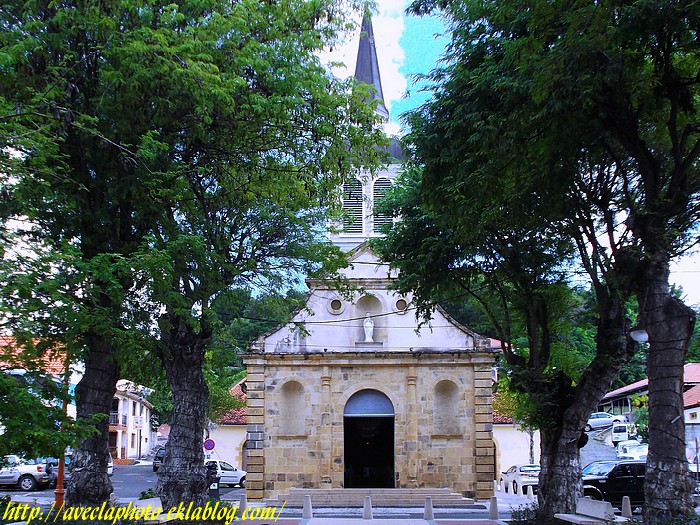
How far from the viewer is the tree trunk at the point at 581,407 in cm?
1547

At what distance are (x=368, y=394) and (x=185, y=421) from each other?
13.4 metres

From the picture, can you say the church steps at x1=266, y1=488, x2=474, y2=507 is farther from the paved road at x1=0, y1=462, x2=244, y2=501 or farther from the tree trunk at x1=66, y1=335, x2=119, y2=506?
the tree trunk at x1=66, y1=335, x2=119, y2=506

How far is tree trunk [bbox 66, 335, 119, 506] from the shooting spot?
12.7 metres

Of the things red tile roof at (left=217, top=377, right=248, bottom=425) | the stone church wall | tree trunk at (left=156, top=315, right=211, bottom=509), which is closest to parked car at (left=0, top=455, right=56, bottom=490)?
red tile roof at (left=217, top=377, right=248, bottom=425)

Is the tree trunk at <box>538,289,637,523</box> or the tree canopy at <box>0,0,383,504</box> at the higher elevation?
the tree canopy at <box>0,0,383,504</box>

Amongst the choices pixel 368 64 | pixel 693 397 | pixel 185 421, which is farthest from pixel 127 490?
pixel 693 397

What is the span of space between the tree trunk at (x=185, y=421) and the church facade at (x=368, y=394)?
441 inches

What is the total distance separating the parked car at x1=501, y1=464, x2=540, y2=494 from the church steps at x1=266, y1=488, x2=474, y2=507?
19.6 feet

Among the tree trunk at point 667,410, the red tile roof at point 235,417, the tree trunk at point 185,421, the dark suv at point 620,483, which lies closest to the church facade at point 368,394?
the dark suv at point 620,483

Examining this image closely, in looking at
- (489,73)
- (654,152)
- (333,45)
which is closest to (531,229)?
(654,152)

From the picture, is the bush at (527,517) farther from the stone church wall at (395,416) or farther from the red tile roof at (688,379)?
the red tile roof at (688,379)

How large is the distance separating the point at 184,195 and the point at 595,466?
19095 millimetres

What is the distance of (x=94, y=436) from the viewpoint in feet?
41.6

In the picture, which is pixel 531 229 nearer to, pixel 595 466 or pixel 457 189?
pixel 457 189
